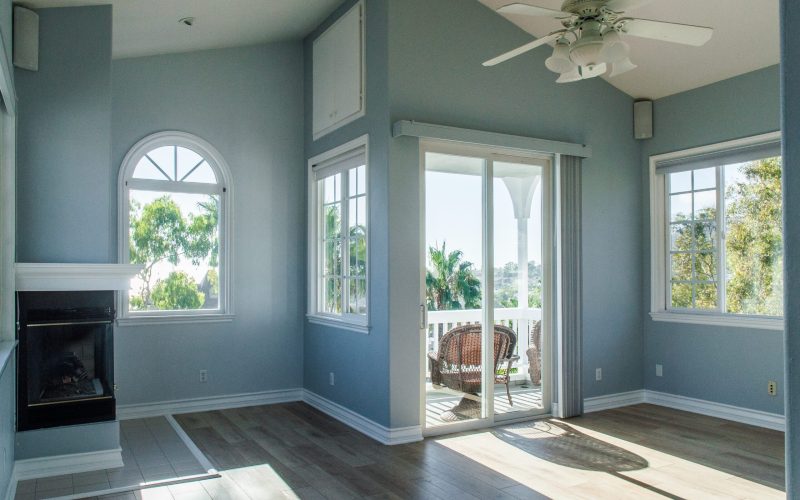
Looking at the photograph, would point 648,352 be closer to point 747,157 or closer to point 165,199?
point 747,157

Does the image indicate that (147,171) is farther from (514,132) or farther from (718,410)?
(718,410)

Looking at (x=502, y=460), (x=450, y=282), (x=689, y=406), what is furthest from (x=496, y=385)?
(x=689, y=406)

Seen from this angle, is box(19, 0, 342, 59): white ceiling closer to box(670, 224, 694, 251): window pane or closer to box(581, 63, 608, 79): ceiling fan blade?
box(581, 63, 608, 79): ceiling fan blade

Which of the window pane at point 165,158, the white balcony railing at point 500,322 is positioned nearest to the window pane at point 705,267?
the white balcony railing at point 500,322

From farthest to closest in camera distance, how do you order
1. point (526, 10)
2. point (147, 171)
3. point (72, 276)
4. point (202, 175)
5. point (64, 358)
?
point (202, 175)
point (147, 171)
point (64, 358)
point (72, 276)
point (526, 10)

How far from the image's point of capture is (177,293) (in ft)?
18.0

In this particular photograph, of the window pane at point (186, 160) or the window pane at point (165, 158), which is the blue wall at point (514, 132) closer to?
the window pane at point (186, 160)

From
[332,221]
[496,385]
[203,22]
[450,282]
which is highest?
[203,22]

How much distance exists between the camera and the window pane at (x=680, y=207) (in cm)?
553

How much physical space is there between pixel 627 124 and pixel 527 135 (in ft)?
4.16

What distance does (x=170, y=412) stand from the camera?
17.3ft

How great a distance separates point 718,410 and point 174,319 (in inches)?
186

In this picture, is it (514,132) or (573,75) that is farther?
(514,132)

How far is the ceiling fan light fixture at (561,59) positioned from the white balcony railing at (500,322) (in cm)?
219
